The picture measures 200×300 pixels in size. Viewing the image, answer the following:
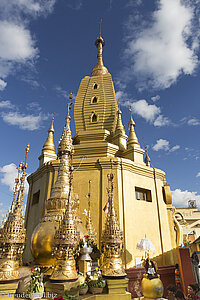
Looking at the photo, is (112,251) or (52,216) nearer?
(112,251)

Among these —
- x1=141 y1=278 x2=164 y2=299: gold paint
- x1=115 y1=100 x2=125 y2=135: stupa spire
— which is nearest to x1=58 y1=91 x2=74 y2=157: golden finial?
x1=141 y1=278 x2=164 y2=299: gold paint

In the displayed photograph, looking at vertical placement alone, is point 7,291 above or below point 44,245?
below

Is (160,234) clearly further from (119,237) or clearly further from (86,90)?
(86,90)

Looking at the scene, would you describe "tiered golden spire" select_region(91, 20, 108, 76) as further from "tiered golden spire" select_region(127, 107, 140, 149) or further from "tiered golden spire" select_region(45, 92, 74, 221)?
"tiered golden spire" select_region(45, 92, 74, 221)

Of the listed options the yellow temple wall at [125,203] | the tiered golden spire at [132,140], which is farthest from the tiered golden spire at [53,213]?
the tiered golden spire at [132,140]

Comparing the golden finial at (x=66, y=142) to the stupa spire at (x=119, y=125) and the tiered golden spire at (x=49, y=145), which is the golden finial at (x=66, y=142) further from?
the stupa spire at (x=119, y=125)

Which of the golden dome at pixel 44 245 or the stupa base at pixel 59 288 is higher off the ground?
the golden dome at pixel 44 245

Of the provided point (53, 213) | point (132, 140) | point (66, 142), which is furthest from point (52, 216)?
point (132, 140)

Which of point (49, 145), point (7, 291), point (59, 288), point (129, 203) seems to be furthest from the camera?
point (49, 145)

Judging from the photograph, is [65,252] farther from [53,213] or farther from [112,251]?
[53,213]

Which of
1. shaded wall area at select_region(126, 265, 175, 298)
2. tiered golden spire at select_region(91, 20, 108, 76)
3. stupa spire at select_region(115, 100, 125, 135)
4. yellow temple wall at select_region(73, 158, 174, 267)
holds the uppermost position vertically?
tiered golden spire at select_region(91, 20, 108, 76)

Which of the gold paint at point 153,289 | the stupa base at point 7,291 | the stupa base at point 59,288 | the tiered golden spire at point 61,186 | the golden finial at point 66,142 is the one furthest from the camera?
the golden finial at point 66,142

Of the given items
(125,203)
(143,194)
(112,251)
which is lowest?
(112,251)

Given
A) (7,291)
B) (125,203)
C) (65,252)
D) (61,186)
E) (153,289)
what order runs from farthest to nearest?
(125,203) → (61,186) → (153,289) → (65,252) → (7,291)
